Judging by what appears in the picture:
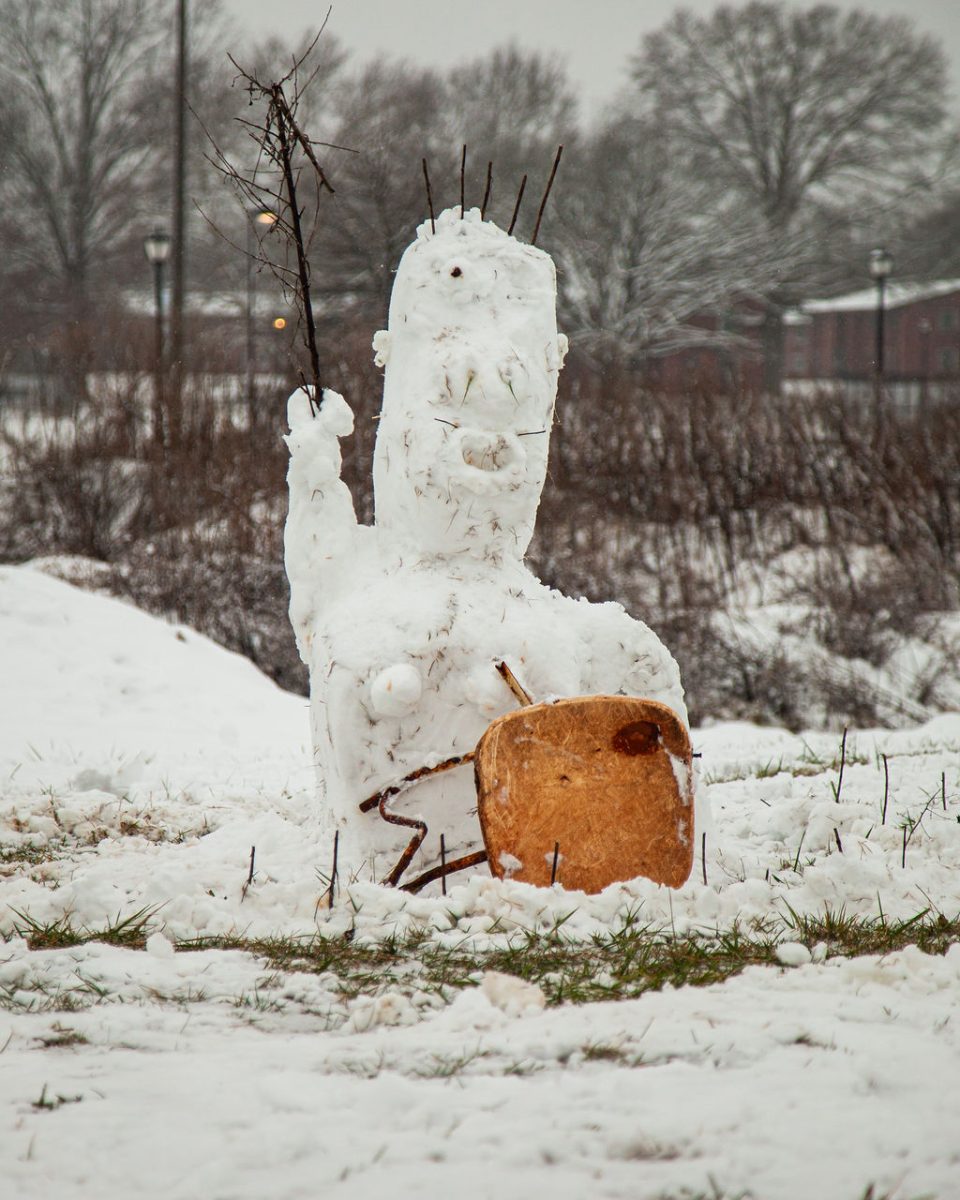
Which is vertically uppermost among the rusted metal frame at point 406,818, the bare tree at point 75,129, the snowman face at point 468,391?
the bare tree at point 75,129

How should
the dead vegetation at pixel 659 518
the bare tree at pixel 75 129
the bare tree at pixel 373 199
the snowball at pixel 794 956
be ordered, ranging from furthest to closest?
the bare tree at pixel 75 129, the bare tree at pixel 373 199, the dead vegetation at pixel 659 518, the snowball at pixel 794 956

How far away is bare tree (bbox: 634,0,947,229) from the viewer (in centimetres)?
3206

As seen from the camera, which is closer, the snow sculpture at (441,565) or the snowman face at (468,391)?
the snow sculpture at (441,565)

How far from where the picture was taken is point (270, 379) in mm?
15680

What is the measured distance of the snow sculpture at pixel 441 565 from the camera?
3.86m

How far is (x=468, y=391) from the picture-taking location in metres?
4.04

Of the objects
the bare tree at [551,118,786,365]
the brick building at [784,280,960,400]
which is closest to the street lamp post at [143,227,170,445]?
the bare tree at [551,118,786,365]

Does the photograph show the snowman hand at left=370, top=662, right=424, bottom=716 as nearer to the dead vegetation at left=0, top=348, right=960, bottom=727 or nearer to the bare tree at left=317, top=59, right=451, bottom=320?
the dead vegetation at left=0, top=348, right=960, bottom=727

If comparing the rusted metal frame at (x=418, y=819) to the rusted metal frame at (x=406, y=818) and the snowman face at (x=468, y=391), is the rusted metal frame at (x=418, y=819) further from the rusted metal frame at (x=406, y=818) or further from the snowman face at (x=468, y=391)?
the snowman face at (x=468, y=391)

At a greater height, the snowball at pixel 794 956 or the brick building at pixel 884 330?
the brick building at pixel 884 330

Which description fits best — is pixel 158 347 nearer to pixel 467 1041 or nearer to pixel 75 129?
pixel 467 1041

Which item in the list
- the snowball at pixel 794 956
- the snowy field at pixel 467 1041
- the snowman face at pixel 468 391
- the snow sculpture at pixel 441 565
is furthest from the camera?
the snowman face at pixel 468 391

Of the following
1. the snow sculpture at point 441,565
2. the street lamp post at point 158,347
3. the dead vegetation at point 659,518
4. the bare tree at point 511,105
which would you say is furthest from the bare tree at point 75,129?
the snow sculpture at point 441,565

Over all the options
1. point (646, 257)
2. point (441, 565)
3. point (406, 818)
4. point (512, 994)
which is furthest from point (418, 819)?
point (646, 257)
